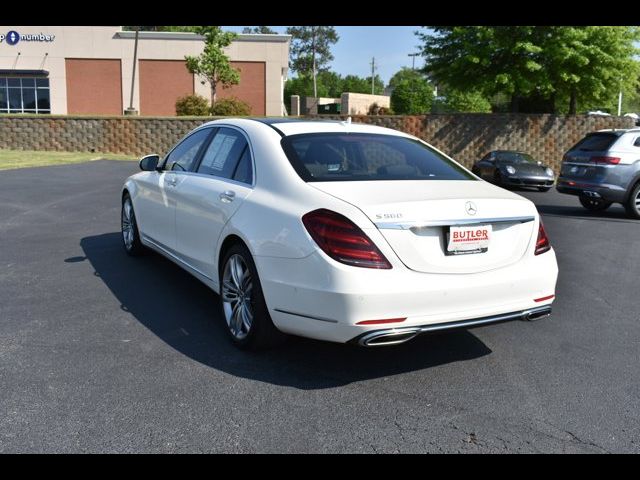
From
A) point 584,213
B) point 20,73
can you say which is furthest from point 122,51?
point 584,213

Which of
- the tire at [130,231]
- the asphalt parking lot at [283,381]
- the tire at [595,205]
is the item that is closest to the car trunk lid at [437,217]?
the asphalt parking lot at [283,381]

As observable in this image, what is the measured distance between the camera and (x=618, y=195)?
1157cm

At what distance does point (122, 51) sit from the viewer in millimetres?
44719

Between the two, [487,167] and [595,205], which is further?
[487,167]

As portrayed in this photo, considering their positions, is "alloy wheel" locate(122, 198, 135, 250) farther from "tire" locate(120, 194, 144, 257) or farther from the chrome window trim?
the chrome window trim

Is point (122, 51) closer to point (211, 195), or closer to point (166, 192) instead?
point (166, 192)

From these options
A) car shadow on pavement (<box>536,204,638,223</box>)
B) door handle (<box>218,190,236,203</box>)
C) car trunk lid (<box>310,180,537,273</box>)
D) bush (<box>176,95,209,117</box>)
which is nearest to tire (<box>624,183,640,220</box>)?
car shadow on pavement (<box>536,204,638,223</box>)

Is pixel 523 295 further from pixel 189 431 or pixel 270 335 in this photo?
pixel 189 431

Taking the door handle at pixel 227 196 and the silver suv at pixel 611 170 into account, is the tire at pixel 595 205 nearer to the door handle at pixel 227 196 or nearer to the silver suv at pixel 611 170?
the silver suv at pixel 611 170

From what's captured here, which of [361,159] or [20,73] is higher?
[20,73]

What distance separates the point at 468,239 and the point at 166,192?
306 centimetres

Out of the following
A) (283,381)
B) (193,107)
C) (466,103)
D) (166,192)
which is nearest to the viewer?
(283,381)

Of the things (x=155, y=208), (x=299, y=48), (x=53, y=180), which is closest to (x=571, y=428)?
(x=155, y=208)
